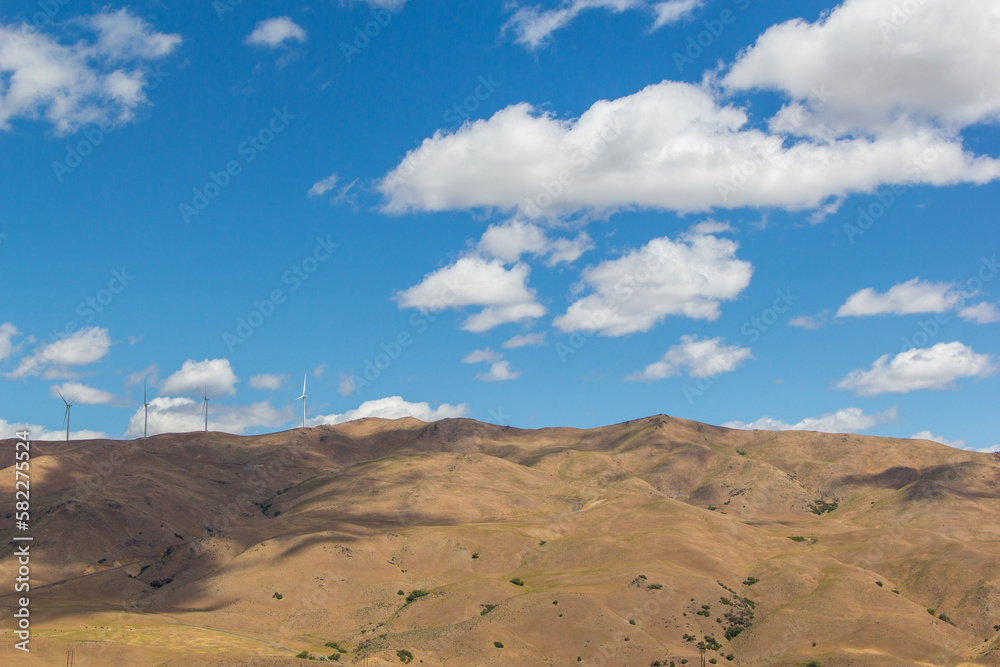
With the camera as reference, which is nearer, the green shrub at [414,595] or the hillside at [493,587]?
the hillside at [493,587]

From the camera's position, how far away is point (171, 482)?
196875 mm

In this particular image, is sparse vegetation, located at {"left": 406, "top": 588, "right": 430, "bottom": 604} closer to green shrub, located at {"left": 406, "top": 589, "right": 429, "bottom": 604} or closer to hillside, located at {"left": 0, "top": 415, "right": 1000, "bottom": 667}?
green shrub, located at {"left": 406, "top": 589, "right": 429, "bottom": 604}

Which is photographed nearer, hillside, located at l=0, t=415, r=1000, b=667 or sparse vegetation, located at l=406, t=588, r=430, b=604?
hillside, located at l=0, t=415, r=1000, b=667

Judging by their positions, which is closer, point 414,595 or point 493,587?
point 493,587

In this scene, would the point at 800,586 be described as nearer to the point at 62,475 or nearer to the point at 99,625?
the point at 99,625

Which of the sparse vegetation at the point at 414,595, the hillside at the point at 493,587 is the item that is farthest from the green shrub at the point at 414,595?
the hillside at the point at 493,587

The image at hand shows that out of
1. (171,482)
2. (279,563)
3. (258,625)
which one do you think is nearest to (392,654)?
(258,625)

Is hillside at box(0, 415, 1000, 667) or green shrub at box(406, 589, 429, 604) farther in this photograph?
green shrub at box(406, 589, 429, 604)

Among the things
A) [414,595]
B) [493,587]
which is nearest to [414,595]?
[414,595]

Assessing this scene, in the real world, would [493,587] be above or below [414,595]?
above

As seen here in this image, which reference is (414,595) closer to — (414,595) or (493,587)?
(414,595)

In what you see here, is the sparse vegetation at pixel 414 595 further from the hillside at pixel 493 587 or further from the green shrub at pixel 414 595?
the hillside at pixel 493 587

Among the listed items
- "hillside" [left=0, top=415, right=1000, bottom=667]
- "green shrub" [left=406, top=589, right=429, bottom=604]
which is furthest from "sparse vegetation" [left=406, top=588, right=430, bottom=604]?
"hillside" [left=0, top=415, right=1000, bottom=667]

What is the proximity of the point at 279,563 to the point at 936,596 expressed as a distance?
99887 millimetres
